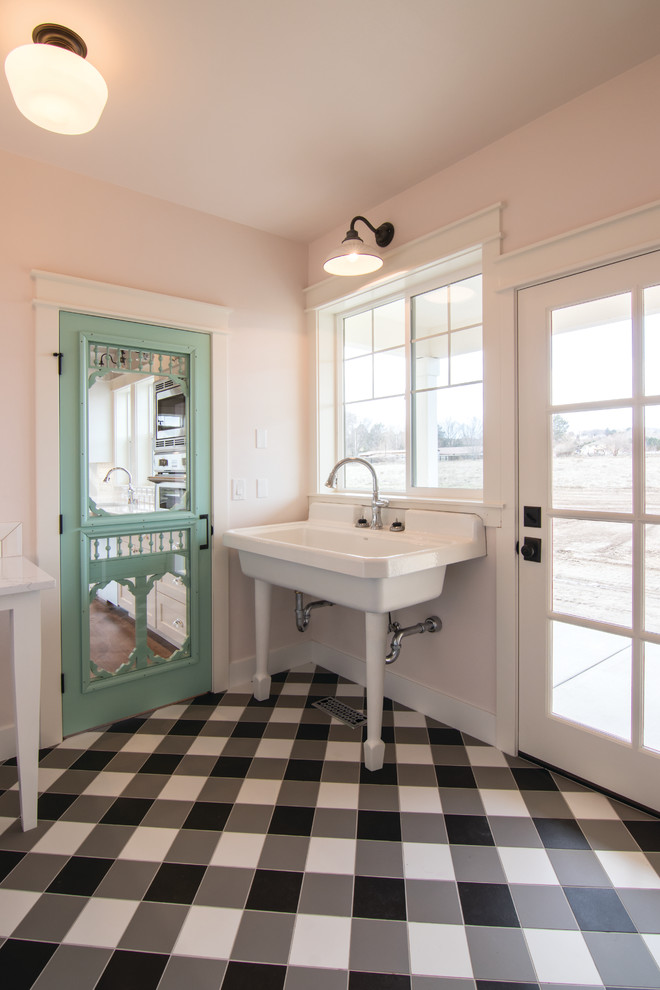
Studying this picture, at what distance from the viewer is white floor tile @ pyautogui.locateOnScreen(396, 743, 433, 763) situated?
79.7 inches

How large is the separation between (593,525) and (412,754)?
1.15 m

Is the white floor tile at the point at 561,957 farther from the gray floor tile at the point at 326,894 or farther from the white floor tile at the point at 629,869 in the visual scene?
the gray floor tile at the point at 326,894

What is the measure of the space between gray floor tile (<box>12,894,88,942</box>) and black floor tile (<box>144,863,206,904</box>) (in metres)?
0.18

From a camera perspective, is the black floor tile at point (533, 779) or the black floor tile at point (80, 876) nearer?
the black floor tile at point (80, 876)

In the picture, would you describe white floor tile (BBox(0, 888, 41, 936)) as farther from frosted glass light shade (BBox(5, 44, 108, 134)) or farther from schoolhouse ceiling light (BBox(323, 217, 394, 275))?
schoolhouse ceiling light (BBox(323, 217, 394, 275))

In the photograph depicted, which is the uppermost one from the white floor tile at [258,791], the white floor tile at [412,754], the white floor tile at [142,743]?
the white floor tile at [142,743]

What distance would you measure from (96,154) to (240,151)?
586 mm

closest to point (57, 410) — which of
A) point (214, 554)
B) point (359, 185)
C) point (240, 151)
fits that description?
point (214, 554)

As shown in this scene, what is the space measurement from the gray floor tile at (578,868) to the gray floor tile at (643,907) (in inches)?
2.1

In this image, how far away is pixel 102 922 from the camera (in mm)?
1304

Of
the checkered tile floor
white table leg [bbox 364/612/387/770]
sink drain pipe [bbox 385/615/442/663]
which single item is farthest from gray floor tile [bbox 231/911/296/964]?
sink drain pipe [bbox 385/615/442/663]

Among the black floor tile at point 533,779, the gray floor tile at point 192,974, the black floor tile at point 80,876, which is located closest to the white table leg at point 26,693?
the black floor tile at point 80,876

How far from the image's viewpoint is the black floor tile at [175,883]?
1374 mm

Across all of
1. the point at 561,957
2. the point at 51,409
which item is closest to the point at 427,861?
the point at 561,957
